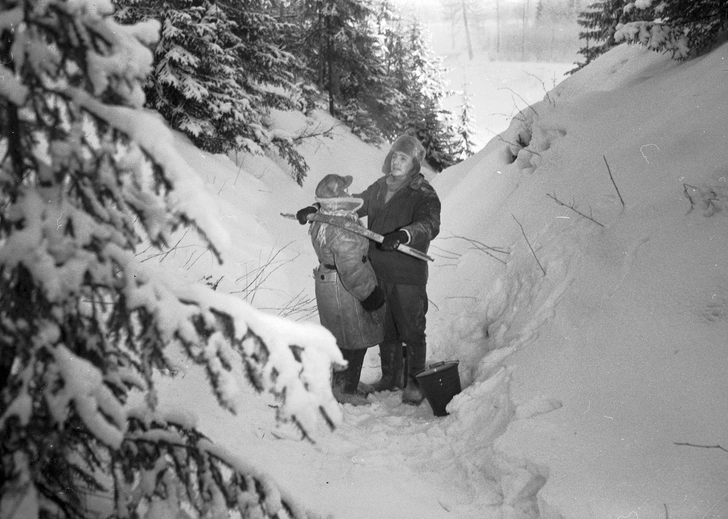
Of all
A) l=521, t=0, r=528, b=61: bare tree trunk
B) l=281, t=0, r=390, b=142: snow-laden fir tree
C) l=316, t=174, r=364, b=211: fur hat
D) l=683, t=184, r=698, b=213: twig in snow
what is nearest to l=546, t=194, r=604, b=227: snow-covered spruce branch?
l=683, t=184, r=698, b=213: twig in snow

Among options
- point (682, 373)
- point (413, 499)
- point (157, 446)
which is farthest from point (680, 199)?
point (157, 446)

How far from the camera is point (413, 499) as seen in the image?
2.72 meters

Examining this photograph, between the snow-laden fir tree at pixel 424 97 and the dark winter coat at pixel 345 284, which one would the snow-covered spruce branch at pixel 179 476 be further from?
the snow-laden fir tree at pixel 424 97

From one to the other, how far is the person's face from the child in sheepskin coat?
49 centimetres

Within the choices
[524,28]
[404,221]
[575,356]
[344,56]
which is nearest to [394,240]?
[404,221]

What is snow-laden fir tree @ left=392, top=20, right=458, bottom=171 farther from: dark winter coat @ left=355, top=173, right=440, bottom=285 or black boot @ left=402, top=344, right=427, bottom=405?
black boot @ left=402, top=344, right=427, bottom=405

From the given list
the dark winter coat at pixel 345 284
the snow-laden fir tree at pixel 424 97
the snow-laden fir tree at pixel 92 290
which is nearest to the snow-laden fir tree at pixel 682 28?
the dark winter coat at pixel 345 284

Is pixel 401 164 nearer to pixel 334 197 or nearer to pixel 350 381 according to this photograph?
pixel 334 197

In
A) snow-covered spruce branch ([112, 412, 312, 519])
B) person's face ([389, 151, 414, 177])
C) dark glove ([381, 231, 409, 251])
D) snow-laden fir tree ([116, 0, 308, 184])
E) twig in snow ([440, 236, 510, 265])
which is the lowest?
snow-covered spruce branch ([112, 412, 312, 519])

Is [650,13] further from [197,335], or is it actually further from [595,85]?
[197,335]

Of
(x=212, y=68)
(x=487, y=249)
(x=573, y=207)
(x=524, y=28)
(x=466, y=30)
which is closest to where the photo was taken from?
(x=573, y=207)

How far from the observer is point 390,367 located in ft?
14.5

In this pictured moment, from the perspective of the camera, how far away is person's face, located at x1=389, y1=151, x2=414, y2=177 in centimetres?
407

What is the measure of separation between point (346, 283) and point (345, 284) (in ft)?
0.06
